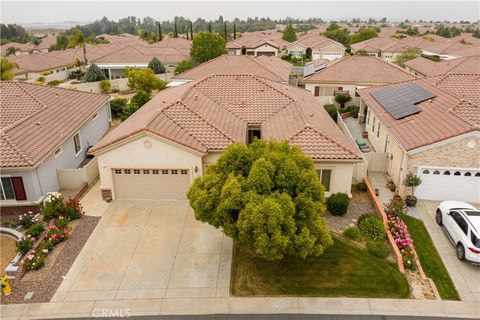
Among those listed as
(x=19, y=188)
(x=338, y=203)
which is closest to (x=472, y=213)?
(x=338, y=203)

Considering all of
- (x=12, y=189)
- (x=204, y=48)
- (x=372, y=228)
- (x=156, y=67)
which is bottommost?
(x=372, y=228)

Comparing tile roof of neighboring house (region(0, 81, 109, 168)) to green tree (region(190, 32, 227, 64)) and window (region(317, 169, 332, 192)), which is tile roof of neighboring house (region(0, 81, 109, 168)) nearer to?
window (region(317, 169, 332, 192))

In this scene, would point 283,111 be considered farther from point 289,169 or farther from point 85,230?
point 85,230

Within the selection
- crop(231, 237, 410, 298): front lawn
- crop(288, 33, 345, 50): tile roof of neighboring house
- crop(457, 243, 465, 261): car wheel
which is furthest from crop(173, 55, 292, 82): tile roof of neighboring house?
crop(288, 33, 345, 50): tile roof of neighboring house

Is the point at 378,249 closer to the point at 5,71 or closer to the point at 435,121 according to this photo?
the point at 435,121

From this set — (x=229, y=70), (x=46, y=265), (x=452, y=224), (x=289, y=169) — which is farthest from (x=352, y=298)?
(x=229, y=70)

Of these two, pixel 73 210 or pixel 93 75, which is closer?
pixel 73 210

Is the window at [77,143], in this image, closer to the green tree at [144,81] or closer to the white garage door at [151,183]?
the white garage door at [151,183]
